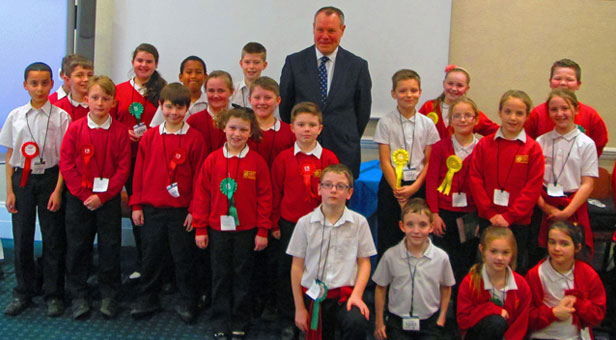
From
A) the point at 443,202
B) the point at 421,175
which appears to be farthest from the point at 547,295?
the point at 421,175

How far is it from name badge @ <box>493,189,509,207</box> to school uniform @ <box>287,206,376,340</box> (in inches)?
30.6

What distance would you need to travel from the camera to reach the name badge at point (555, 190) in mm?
3039

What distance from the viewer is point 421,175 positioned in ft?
10.7

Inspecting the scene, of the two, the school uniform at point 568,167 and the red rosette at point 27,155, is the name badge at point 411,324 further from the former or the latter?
the red rosette at point 27,155

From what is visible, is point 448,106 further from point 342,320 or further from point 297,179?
point 342,320

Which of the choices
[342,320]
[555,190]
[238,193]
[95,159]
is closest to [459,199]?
[555,190]

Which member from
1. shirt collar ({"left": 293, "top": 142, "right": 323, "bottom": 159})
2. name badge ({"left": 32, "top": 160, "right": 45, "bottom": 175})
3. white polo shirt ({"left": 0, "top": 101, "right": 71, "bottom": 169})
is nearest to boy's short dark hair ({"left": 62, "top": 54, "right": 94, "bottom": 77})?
white polo shirt ({"left": 0, "top": 101, "right": 71, "bottom": 169})

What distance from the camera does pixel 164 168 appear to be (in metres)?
3.14

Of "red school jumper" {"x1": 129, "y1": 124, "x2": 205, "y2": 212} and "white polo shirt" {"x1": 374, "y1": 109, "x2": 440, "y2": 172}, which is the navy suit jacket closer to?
"white polo shirt" {"x1": 374, "y1": 109, "x2": 440, "y2": 172}

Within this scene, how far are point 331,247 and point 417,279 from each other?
0.48 m

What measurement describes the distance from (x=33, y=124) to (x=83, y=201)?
22.6 inches

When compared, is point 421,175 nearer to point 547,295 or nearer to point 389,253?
point 389,253

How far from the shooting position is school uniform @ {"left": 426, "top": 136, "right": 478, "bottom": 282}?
3121 millimetres

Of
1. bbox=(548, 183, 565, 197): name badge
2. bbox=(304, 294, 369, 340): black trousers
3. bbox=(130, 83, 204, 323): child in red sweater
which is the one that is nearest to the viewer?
bbox=(304, 294, 369, 340): black trousers
